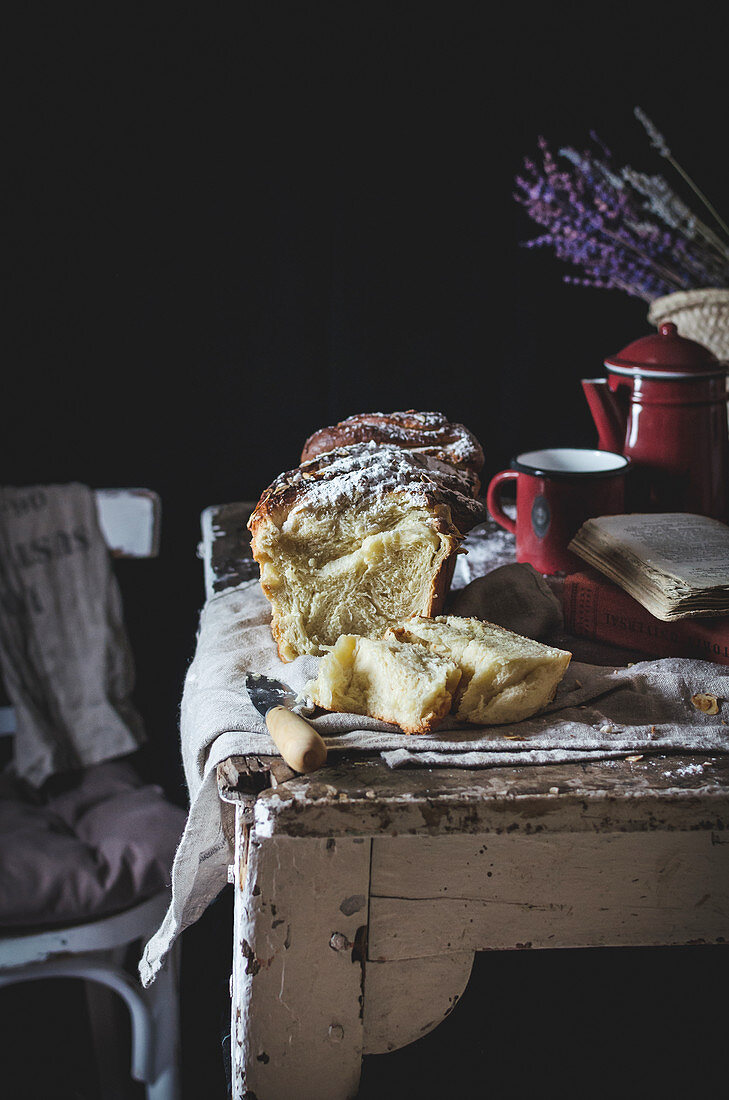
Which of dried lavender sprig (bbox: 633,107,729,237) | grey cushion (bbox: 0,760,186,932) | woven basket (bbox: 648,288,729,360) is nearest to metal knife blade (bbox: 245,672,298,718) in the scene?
grey cushion (bbox: 0,760,186,932)

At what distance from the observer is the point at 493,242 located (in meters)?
2.21

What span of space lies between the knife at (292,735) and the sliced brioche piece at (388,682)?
0.06 m

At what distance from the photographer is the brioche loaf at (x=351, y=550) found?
1.23 m

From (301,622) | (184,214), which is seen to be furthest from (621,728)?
(184,214)

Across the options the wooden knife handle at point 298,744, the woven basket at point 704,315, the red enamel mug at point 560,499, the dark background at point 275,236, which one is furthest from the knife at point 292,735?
the woven basket at point 704,315

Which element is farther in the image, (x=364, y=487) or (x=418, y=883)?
(x=364, y=487)

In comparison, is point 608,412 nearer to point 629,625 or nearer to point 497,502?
point 497,502

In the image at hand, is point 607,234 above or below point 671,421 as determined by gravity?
above

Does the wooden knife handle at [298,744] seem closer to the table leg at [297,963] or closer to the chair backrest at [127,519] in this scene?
the table leg at [297,963]

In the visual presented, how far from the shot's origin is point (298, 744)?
881mm

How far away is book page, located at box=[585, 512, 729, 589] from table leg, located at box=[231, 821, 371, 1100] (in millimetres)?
558

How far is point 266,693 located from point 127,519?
46.2 inches

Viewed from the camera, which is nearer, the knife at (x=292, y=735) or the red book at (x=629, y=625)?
the knife at (x=292, y=735)

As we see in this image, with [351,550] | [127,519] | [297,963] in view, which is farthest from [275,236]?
[297,963]
